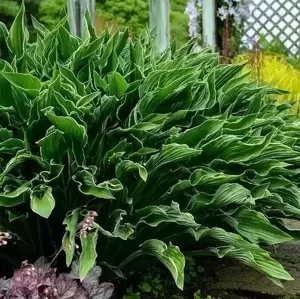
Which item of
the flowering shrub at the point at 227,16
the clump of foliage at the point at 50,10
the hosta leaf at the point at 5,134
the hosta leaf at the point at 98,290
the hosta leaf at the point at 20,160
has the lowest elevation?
the clump of foliage at the point at 50,10

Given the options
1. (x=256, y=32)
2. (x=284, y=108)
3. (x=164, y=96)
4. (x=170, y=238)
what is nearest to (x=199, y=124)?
(x=164, y=96)

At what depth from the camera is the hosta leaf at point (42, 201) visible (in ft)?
8.08

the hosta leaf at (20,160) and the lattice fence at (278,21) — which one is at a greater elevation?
the hosta leaf at (20,160)

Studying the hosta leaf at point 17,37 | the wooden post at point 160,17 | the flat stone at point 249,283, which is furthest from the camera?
the wooden post at point 160,17

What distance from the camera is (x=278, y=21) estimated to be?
11055 millimetres

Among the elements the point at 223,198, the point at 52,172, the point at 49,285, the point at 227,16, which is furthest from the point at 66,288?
the point at 227,16

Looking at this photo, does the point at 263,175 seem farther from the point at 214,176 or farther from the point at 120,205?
the point at 120,205

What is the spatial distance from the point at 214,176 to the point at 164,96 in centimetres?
38

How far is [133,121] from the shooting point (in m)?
2.81

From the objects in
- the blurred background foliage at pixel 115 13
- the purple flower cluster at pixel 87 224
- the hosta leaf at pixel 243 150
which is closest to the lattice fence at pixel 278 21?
the blurred background foliage at pixel 115 13

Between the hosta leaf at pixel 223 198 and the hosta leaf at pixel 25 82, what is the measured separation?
0.70 metres

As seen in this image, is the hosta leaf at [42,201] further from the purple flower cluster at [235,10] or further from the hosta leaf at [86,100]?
the purple flower cluster at [235,10]

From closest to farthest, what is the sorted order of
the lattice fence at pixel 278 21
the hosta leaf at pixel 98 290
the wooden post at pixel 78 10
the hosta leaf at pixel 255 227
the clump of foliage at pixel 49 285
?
the clump of foliage at pixel 49 285, the hosta leaf at pixel 98 290, the hosta leaf at pixel 255 227, the wooden post at pixel 78 10, the lattice fence at pixel 278 21

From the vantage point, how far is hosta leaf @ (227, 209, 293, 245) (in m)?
2.82
